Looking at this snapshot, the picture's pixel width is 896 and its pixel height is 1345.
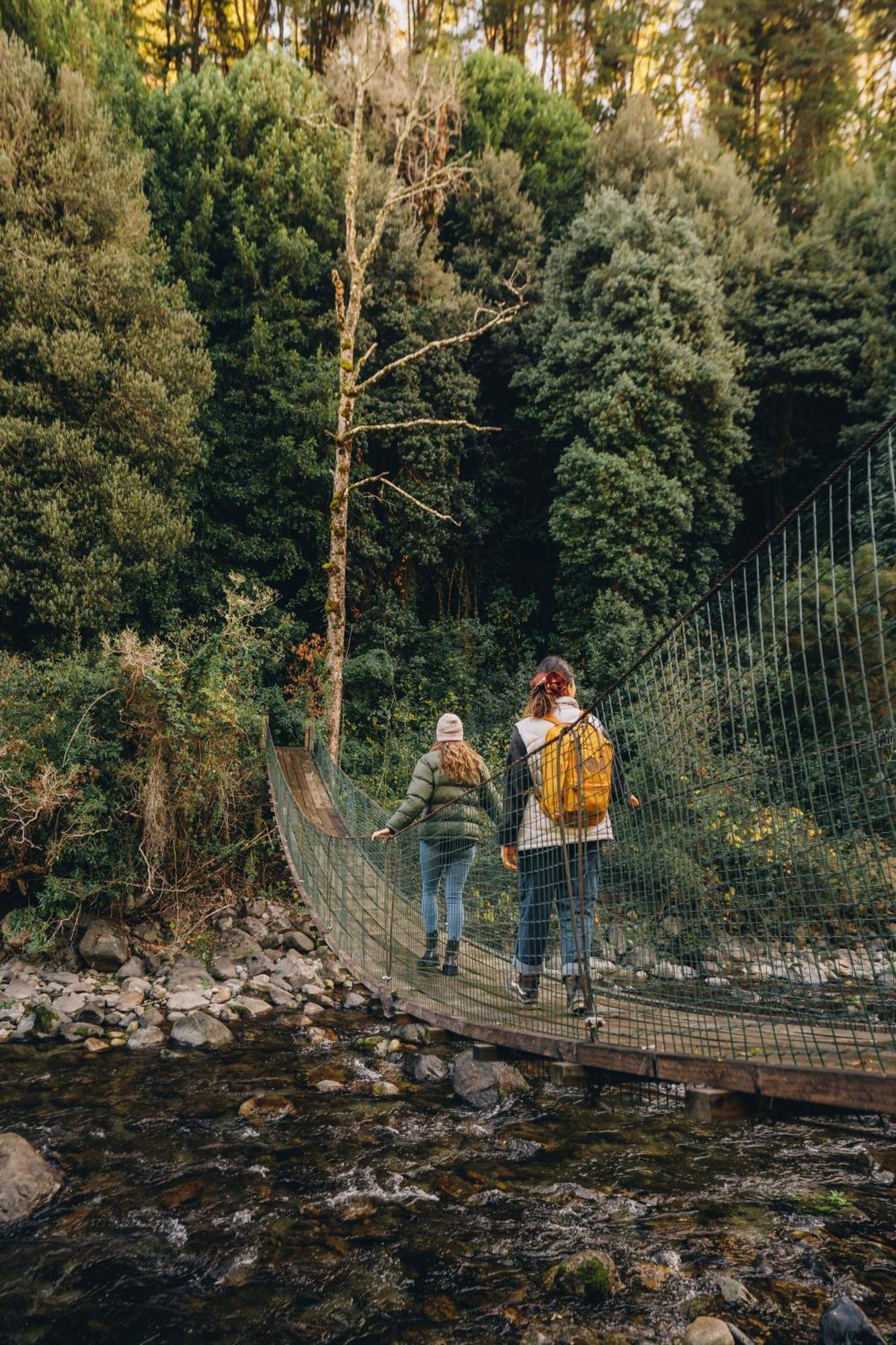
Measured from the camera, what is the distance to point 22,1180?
291cm

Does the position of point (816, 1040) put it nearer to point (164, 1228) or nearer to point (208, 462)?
point (164, 1228)

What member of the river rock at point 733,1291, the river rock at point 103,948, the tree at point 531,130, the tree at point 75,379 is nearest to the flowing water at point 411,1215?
the river rock at point 733,1291

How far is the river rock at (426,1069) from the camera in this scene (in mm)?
4328

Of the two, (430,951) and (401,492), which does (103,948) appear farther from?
(401,492)

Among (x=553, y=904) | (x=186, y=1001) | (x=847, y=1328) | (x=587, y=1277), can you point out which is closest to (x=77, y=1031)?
(x=186, y=1001)

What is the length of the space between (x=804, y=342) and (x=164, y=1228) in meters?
12.5

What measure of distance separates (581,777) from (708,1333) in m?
1.57

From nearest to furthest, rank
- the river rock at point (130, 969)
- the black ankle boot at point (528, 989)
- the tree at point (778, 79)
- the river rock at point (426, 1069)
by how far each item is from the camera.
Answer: the black ankle boot at point (528, 989) < the river rock at point (426, 1069) < the river rock at point (130, 969) < the tree at point (778, 79)

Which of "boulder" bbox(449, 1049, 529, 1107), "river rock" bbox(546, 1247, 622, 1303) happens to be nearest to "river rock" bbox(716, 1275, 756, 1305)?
"river rock" bbox(546, 1247, 622, 1303)

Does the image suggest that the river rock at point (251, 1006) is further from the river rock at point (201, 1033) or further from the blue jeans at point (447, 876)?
the blue jeans at point (447, 876)

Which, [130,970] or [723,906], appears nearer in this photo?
[723,906]

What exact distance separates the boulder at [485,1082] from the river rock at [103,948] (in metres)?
2.92

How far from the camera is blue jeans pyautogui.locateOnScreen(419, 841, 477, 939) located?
12.9 feet

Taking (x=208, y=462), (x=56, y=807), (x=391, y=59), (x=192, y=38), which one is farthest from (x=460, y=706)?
(x=192, y=38)
